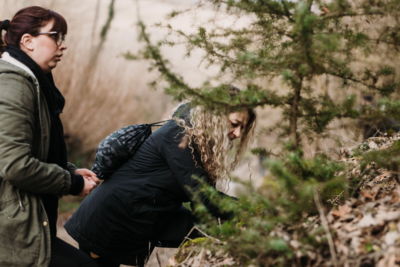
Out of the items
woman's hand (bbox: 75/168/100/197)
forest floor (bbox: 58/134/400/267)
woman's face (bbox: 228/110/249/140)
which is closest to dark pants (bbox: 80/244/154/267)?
woman's hand (bbox: 75/168/100/197)

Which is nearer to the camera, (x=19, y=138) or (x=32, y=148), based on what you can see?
(x=19, y=138)

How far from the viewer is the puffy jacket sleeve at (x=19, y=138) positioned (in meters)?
2.32

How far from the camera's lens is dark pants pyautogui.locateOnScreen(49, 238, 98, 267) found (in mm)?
2670

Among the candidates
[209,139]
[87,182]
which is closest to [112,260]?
[87,182]

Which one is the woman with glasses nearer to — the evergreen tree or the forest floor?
the evergreen tree

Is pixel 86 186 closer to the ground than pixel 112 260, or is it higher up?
higher up

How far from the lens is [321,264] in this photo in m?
2.05

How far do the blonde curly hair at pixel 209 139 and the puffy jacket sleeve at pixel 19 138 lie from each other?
3.11ft

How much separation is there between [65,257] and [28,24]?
1256 millimetres

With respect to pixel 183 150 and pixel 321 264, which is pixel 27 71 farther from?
pixel 321 264

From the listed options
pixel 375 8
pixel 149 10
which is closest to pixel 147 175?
pixel 375 8

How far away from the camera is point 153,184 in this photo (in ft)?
10.6

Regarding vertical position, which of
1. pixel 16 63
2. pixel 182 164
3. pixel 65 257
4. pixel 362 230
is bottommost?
pixel 65 257

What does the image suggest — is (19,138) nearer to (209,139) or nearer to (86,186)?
(86,186)
